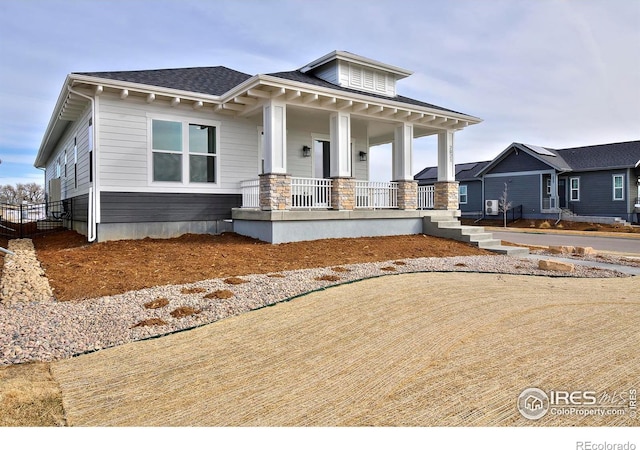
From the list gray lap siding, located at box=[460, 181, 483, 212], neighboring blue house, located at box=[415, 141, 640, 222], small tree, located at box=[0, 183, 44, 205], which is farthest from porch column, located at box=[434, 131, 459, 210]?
small tree, located at box=[0, 183, 44, 205]

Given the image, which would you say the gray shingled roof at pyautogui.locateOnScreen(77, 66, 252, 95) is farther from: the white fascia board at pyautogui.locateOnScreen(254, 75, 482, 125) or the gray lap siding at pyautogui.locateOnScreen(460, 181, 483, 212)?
the gray lap siding at pyautogui.locateOnScreen(460, 181, 483, 212)

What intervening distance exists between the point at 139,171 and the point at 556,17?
9.00m

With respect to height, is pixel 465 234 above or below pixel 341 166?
below

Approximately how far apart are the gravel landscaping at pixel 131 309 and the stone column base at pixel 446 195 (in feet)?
18.9

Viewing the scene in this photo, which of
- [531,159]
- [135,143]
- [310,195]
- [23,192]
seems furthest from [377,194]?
[23,192]

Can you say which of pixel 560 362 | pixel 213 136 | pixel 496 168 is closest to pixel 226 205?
pixel 213 136

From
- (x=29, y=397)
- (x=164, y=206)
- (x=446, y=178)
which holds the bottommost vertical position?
(x=29, y=397)

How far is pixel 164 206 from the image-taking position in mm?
9844

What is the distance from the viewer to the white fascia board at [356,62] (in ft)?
39.7

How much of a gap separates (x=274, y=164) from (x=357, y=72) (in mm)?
5376

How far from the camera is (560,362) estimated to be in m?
3.00

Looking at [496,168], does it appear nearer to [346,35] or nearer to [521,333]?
[346,35]

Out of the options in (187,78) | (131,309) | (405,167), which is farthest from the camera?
(405,167)

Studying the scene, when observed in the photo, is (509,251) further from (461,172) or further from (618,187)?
(461,172)
